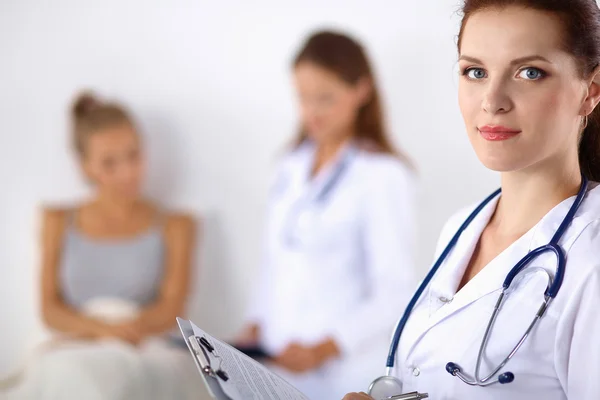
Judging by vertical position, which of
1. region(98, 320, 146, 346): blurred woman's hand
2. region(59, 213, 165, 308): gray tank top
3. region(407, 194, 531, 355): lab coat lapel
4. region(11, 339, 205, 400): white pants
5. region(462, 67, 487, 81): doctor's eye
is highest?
region(462, 67, 487, 81): doctor's eye

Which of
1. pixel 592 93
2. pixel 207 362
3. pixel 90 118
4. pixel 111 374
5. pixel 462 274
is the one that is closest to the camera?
pixel 207 362

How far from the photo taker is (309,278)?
2512 millimetres

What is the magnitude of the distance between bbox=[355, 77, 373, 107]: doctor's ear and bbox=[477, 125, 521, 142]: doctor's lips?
1617mm

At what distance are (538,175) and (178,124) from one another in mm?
2068

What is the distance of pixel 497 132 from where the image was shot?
1037 millimetres

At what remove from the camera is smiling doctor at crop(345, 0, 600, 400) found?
975 mm

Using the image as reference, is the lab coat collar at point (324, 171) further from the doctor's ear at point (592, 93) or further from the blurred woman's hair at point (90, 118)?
the doctor's ear at point (592, 93)

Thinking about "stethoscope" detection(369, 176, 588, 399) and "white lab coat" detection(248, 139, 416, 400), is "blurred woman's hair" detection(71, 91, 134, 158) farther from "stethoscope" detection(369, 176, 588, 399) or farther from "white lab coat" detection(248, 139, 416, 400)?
"stethoscope" detection(369, 176, 588, 399)

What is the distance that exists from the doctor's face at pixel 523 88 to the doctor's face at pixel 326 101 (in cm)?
154

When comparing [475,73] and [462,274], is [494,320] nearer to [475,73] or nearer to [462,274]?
[462,274]

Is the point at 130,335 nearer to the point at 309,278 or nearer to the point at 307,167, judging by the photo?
the point at 309,278

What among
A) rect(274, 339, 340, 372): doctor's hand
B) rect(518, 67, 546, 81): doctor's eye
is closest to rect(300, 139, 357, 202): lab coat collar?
rect(274, 339, 340, 372): doctor's hand

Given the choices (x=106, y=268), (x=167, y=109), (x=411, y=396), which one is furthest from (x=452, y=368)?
(x=167, y=109)

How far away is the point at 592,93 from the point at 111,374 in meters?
1.75
